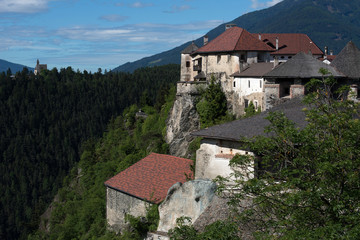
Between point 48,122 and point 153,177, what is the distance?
132 metres

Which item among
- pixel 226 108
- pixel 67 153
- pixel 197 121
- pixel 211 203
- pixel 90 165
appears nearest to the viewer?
pixel 211 203

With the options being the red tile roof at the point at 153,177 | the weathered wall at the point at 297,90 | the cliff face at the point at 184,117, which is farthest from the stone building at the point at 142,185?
the cliff face at the point at 184,117

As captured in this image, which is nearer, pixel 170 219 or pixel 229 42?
pixel 170 219

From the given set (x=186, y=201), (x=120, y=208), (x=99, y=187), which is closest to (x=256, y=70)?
(x=120, y=208)

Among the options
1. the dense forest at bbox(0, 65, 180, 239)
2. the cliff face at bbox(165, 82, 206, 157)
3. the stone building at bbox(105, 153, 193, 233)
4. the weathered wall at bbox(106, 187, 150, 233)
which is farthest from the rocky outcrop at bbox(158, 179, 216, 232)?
the dense forest at bbox(0, 65, 180, 239)

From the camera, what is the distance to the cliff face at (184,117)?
152 feet

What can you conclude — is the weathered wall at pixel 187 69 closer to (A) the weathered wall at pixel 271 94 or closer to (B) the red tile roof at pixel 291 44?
(B) the red tile roof at pixel 291 44

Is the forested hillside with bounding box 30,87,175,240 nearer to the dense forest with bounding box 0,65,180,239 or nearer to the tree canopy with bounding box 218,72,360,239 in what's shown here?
the tree canopy with bounding box 218,72,360,239

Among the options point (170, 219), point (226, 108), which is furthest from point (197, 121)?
point (170, 219)

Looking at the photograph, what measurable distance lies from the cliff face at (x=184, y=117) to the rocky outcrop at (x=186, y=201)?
2415 centimetres

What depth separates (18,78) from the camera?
164125 mm

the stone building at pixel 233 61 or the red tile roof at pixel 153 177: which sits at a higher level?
the stone building at pixel 233 61

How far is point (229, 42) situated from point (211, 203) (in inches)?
1174

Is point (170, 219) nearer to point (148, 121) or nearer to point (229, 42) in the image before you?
point (229, 42)
